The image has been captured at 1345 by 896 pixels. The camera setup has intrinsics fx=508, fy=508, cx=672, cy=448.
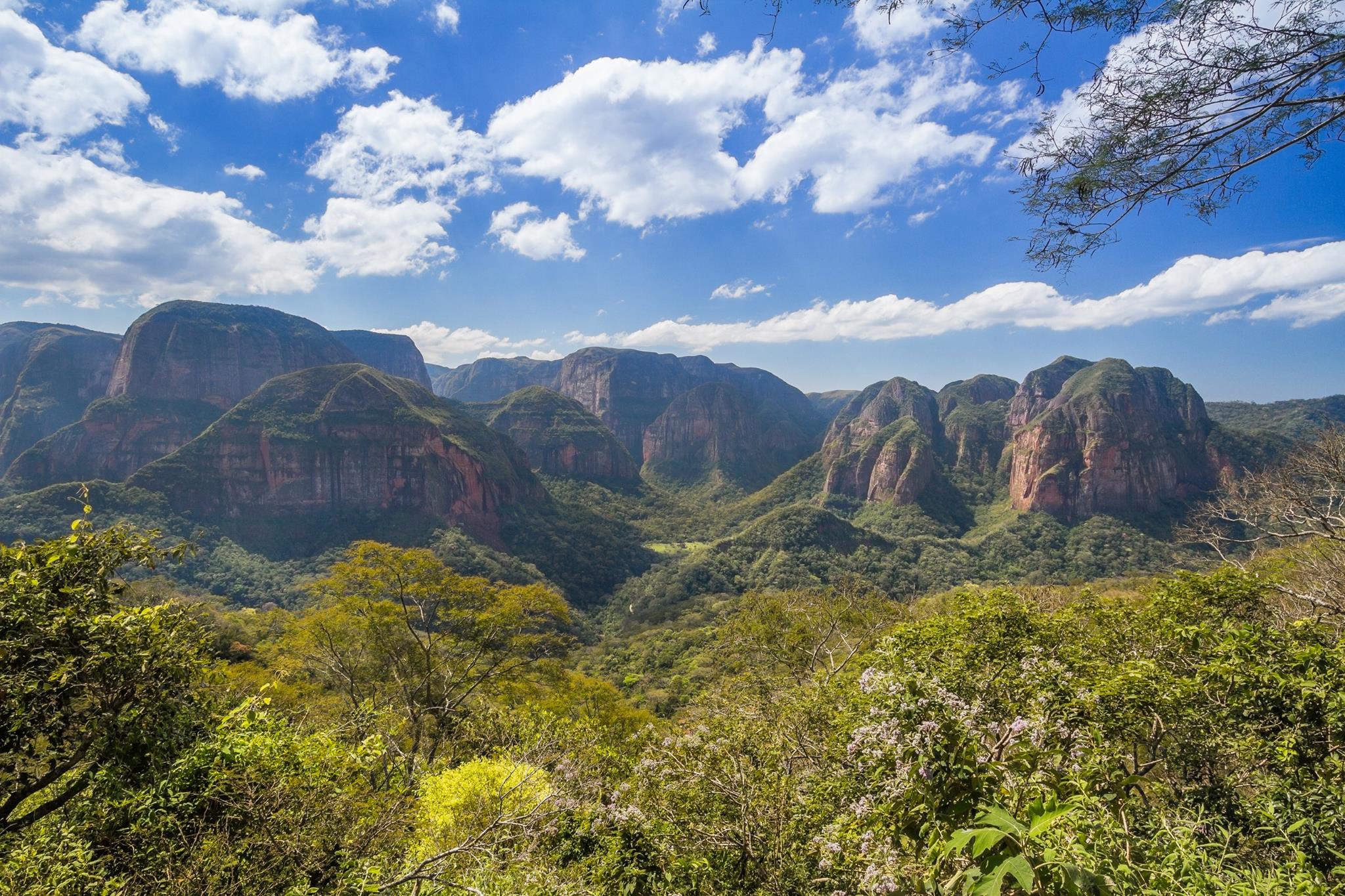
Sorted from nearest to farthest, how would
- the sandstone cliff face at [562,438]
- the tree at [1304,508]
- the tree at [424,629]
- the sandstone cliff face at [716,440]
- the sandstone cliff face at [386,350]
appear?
the tree at [1304,508] → the tree at [424,629] → the sandstone cliff face at [562,438] → the sandstone cliff face at [716,440] → the sandstone cliff face at [386,350]

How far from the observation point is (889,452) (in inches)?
4414

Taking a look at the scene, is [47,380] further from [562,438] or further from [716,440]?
[716,440]

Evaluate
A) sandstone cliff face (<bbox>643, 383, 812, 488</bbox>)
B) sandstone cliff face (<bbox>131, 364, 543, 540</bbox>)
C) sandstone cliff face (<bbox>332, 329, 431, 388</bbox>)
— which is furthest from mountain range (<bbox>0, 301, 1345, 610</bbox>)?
sandstone cliff face (<bbox>332, 329, 431, 388</bbox>)

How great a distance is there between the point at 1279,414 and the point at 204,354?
243355 mm

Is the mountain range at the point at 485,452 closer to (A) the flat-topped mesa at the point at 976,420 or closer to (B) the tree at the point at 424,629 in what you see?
(A) the flat-topped mesa at the point at 976,420

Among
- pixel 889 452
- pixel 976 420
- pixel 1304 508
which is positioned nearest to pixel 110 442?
pixel 1304 508

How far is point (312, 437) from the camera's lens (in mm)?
84500

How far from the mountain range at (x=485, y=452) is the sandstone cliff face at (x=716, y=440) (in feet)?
80.5

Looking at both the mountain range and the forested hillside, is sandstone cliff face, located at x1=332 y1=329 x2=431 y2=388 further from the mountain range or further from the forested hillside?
the forested hillside

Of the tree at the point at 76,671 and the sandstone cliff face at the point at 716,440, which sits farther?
the sandstone cliff face at the point at 716,440

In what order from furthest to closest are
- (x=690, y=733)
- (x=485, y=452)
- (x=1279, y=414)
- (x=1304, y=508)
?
1. (x=1279, y=414)
2. (x=485, y=452)
3. (x=690, y=733)
4. (x=1304, y=508)

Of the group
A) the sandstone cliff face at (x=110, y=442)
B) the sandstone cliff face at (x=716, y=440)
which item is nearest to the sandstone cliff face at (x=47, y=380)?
the sandstone cliff face at (x=110, y=442)

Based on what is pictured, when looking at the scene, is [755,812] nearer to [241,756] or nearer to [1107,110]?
[241,756]

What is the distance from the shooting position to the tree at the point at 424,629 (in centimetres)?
1712
